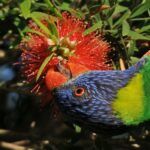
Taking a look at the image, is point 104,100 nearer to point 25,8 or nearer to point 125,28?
point 125,28

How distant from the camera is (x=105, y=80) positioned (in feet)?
6.72

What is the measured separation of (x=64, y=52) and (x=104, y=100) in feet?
0.73

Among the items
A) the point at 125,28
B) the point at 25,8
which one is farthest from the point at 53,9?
the point at 125,28

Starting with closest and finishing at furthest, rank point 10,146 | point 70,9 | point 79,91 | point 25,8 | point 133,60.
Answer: point 79,91 → point 25,8 → point 70,9 → point 133,60 → point 10,146

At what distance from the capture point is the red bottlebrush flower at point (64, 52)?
78.8 inches

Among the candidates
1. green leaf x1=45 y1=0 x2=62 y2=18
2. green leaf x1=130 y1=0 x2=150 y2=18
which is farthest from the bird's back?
green leaf x1=45 y1=0 x2=62 y2=18

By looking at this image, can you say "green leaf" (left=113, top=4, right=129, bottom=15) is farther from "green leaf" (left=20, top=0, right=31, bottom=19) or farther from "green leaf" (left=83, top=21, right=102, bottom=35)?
"green leaf" (left=20, top=0, right=31, bottom=19)

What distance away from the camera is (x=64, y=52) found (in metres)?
2.02

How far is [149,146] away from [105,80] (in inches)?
31.0

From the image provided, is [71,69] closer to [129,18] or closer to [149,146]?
[129,18]

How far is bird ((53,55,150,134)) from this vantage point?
76.8 inches

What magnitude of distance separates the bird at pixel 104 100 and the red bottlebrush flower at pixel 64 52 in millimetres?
48

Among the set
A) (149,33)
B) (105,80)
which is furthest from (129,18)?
(105,80)

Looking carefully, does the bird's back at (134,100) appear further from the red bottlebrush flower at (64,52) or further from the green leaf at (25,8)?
the green leaf at (25,8)
